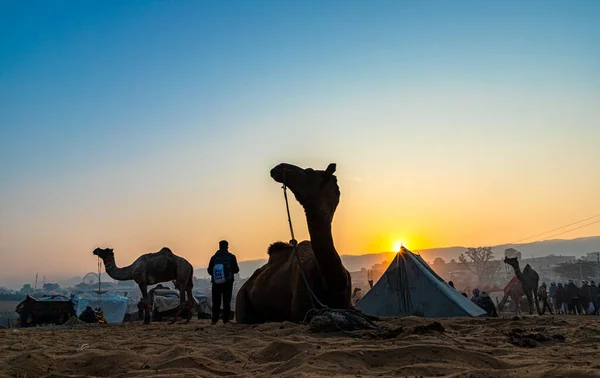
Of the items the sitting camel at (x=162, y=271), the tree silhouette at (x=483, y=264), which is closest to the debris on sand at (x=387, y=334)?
the sitting camel at (x=162, y=271)

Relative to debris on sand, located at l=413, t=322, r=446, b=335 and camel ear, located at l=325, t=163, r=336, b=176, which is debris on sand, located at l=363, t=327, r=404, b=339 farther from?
camel ear, located at l=325, t=163, r=336, b=176

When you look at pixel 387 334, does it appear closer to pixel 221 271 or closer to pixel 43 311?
pixel 221 271

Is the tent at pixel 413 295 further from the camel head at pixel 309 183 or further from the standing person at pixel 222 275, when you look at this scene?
the camel head at pixel 309 183

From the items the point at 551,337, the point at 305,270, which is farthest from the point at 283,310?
the point at 551,337

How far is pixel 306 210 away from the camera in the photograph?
19.3 feet

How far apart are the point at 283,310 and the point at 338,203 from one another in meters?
2.24

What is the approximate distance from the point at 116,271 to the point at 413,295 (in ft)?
30.8

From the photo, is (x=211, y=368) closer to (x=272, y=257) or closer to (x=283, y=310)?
(x=283, y=310)

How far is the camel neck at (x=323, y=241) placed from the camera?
585 centimetres

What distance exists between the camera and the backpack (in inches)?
380

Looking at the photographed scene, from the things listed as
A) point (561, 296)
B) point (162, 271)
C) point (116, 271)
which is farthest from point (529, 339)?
point (561, 296)

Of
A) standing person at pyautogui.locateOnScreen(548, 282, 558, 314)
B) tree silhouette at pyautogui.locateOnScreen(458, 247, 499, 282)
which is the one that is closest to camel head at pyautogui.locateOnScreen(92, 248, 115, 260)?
standing person at pyautogui.locateOnScreen(548, 282, 558, 314)

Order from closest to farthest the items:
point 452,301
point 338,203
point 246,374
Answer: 1. point 246,374
2. point 338,203
3. point 452,301

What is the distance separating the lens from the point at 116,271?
47.5 ft
